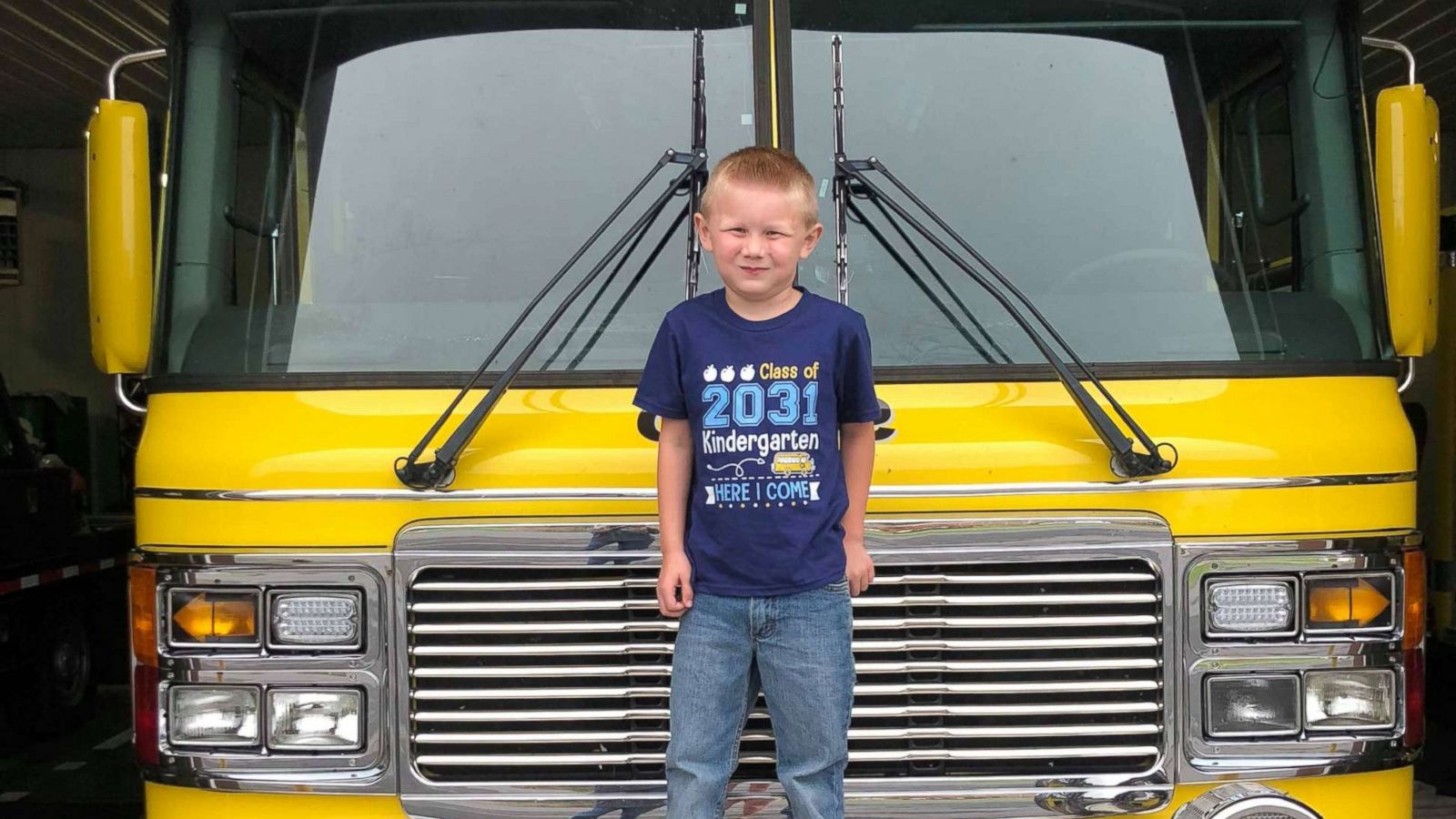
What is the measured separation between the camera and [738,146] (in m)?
2.99

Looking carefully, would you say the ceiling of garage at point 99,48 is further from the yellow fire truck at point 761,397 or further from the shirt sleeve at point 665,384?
the shirt sleeve at point 665,384

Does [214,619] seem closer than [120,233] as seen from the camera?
Yes

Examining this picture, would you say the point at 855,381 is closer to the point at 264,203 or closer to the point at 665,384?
the point at 665,384

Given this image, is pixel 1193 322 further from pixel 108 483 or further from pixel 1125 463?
pixel 108 483

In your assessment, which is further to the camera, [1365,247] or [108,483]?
[108,483]

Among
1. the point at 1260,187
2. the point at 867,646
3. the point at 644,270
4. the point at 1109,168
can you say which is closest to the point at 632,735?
the point at 867,646

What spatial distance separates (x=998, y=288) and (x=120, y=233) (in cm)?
183

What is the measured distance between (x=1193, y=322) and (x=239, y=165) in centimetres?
209

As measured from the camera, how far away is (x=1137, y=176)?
3.12 meters

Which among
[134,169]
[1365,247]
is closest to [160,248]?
[134,169]

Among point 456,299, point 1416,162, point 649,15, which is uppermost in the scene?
point 649,15

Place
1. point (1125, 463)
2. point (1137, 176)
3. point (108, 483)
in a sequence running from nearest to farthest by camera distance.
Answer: point (1125, 463) → point (1137, 176) → point (108, 483)

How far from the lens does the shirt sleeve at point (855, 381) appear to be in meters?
2.47

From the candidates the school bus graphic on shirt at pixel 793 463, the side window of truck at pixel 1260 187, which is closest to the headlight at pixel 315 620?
the school bus graphic on shirt at pixel 793 463
